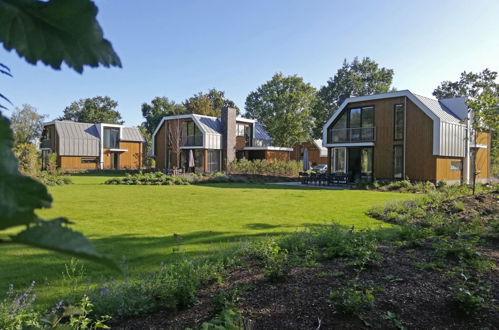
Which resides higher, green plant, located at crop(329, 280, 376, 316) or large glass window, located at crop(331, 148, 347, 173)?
large glass window, located at crop(331, 148, 347, 173)

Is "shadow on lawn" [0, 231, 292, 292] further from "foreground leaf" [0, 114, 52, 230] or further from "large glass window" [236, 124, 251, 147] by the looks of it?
"large glass window" [236, 124, 251, 147]

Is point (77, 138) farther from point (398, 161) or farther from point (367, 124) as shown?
point (398, 161)

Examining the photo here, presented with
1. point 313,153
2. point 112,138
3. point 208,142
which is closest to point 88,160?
point 112,138

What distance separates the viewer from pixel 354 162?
84.5 feet

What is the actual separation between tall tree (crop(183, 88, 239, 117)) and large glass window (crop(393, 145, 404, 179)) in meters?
31.0

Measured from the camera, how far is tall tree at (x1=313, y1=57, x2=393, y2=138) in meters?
54.1

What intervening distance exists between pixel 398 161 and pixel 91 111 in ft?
196

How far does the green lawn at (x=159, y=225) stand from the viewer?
5234 millimetres

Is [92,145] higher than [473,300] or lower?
higher

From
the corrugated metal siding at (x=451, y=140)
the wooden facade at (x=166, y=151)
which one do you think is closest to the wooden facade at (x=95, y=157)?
the wooden facade at (x=166, y=151)

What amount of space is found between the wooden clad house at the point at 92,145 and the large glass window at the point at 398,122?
98.3 ft

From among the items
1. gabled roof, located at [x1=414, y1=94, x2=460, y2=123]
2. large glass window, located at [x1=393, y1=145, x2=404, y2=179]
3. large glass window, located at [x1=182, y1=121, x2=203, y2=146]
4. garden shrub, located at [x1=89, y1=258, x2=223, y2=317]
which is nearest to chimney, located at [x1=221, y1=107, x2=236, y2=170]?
large glass window, located at [x1=182, y1=121, x2=203, y2=146]

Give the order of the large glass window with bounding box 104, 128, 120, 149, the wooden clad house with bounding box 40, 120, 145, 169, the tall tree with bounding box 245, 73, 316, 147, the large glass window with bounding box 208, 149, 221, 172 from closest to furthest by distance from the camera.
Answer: the large glass window with bounding box 208, 149, 221, 172, the wooden clad house with bounding box 40, 120, 145, 169, the large glass window with bounding box 104, 128, 120, 149, the tall tree with bounding box 245, 73, 316, 147

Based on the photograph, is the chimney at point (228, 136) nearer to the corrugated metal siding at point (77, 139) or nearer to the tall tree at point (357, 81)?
the corrugated metal siding at point (77, 139)
